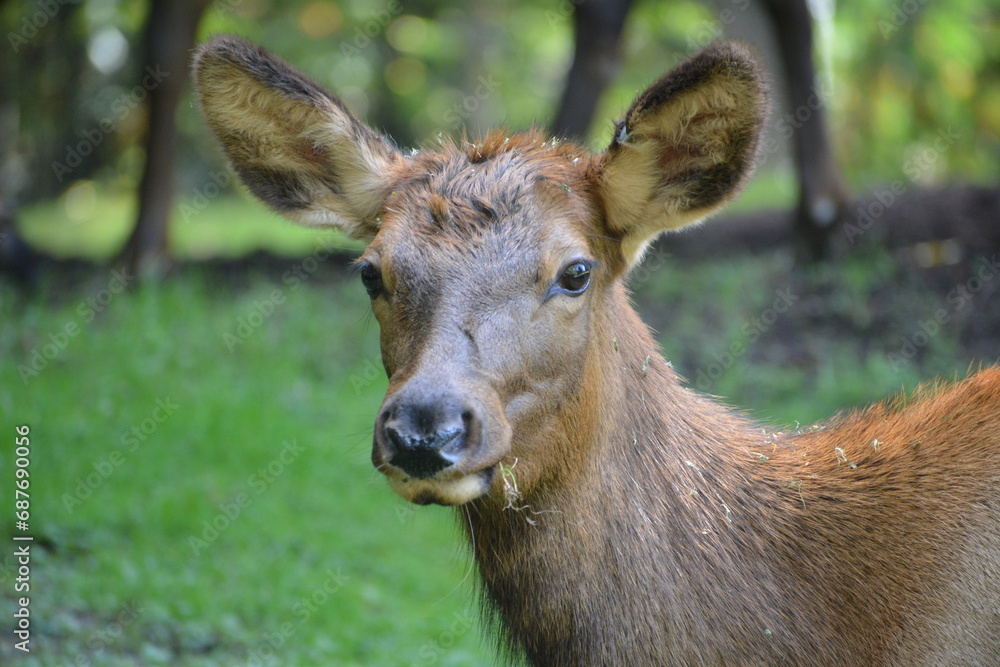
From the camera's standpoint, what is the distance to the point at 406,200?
3469mm

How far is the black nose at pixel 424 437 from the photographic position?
9.02ft

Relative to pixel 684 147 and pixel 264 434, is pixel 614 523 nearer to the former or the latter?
pixel 684 147

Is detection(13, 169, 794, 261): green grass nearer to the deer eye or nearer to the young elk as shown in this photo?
the deer eye

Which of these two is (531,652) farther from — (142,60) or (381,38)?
(381,38)

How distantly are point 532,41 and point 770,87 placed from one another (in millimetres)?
19719

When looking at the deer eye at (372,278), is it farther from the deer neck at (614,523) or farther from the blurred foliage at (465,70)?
the blurred foliage at (465,70)

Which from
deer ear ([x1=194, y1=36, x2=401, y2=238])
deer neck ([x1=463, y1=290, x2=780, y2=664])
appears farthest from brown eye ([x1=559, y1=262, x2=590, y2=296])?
deer ear ([x1=194, y1=36, x2=401, y2=238])

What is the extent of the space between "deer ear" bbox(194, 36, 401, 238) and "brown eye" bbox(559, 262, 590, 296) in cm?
89

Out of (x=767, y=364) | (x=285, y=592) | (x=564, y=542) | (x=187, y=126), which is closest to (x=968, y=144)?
(x=767, y=364)

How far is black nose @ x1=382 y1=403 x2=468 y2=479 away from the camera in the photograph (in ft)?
9.02

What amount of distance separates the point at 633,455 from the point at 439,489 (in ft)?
2.68

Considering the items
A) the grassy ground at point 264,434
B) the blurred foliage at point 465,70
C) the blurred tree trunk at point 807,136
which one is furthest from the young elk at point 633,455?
the blurred tree trunk at point 807,136

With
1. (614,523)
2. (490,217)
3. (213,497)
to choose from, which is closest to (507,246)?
(490,217)

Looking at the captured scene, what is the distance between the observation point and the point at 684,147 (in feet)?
11.5
